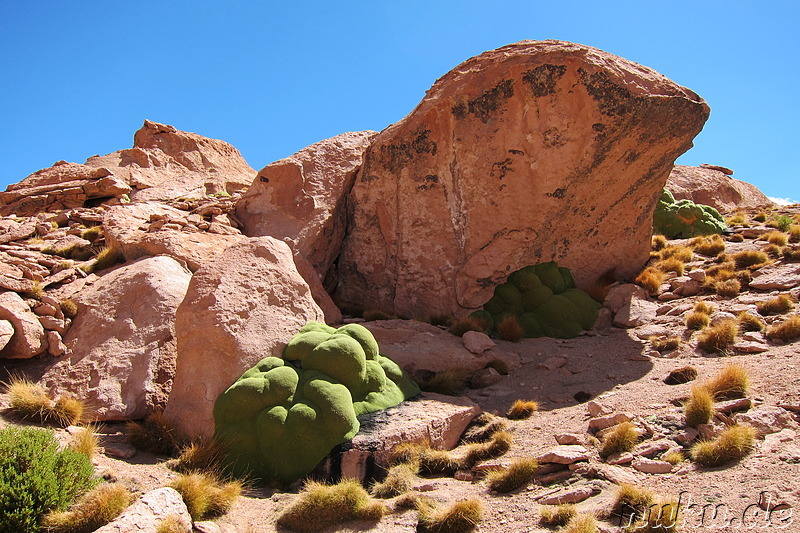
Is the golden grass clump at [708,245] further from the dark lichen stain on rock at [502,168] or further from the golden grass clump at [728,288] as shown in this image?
the dark lichen stain on rock at [502,168]

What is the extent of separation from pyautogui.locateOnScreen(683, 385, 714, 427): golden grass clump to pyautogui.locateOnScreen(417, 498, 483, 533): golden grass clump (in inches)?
96.9

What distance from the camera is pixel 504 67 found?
1059 cm

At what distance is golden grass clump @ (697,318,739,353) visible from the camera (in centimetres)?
827

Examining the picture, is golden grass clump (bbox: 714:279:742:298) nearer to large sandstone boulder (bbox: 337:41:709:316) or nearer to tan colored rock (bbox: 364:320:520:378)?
large sandstone boulder (bbox: 337:41:709:316)

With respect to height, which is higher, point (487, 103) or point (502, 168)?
point (487, 103)

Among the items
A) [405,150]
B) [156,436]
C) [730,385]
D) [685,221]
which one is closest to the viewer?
[730,385]

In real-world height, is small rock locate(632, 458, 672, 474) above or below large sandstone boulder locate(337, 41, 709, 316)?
below

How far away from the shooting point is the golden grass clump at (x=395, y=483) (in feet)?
18.3

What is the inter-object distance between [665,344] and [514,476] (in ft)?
15.8

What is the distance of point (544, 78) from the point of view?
10.3 m

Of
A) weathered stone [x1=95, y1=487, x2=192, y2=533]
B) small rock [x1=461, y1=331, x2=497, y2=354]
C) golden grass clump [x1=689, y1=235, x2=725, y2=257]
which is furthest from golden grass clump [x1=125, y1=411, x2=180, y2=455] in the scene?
golden grass clump [x1=689, y1=235, x2=725, y2=257]

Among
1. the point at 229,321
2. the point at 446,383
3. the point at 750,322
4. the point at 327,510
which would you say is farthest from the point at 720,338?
the point at 229,321

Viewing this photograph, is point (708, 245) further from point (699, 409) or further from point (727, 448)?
point (727, 448)

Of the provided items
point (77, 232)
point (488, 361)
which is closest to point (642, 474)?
point (488, 361)
